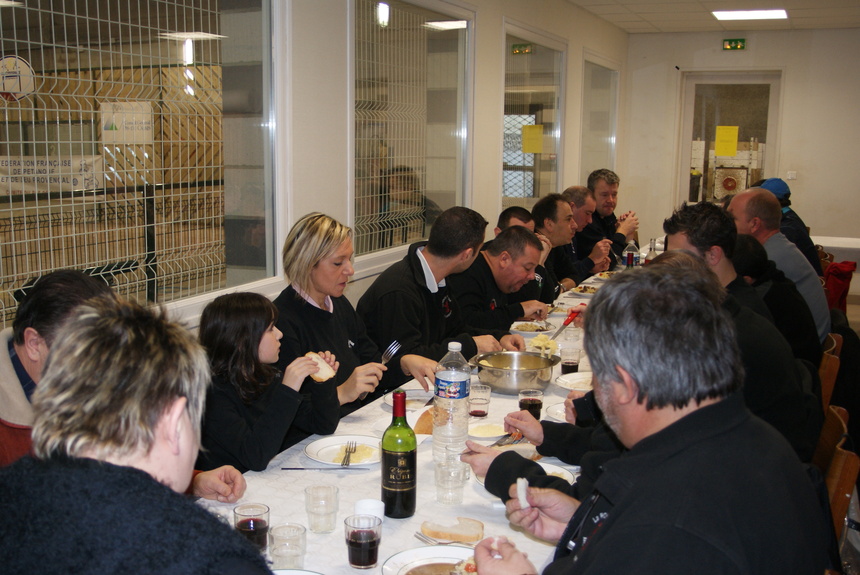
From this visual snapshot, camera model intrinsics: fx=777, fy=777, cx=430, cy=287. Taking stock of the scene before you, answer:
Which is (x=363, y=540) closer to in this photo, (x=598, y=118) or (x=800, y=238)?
(x=800, y=238)

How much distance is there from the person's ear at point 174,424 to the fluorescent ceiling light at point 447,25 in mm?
4921

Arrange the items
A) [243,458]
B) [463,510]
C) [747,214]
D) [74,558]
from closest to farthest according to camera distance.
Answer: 1. [74,558]
2. [463,510]
3. [243,458]
4. [747,214]

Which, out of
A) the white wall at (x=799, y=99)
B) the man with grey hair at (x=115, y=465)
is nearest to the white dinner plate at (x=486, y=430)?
the man with grey hair at (x=115, y=465)

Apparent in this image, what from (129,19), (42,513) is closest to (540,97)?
(129,19)

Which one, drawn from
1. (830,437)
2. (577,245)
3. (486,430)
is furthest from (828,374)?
(577,245)

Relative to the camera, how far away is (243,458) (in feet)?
6.94

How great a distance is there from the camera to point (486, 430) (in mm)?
2457

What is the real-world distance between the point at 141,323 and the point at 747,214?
4361 mm

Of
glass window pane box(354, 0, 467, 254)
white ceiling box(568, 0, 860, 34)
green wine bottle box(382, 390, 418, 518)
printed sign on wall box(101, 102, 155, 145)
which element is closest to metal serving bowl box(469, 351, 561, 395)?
green wine bottle box(382, 390, 418, 518)

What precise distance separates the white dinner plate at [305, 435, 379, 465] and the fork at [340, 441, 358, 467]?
0.02 metres

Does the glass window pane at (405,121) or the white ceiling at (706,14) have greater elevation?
the white ceiling at (706,14)

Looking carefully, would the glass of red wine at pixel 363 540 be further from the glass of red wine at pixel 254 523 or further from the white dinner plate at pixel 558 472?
the white dinner plate at pixel 558 472

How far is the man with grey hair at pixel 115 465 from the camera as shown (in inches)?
37.5

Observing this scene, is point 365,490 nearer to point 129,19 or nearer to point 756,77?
point 129,19
